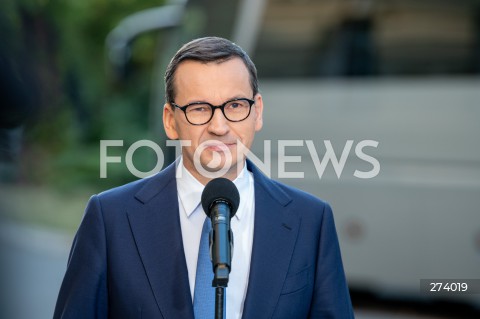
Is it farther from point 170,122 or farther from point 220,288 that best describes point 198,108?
point 220,288

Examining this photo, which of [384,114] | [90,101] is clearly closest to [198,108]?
[384,114]

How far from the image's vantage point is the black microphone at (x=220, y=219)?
238 cm

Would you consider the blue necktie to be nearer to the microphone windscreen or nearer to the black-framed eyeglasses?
the microphone windscreen

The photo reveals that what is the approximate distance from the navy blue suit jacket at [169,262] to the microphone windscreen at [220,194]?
0.26 meters

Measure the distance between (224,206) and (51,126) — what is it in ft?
44.0

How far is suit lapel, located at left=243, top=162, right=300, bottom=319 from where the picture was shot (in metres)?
2.71

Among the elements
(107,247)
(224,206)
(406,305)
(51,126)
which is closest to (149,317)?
(107,247)

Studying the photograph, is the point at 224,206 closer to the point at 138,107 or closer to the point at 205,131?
the point at 205,131

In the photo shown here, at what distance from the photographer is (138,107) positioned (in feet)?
61.8

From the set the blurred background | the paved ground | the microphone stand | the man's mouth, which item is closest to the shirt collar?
the man's mouth

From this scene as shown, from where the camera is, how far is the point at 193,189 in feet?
9.36

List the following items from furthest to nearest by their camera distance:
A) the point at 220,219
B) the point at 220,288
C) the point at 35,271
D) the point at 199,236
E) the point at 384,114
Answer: the point at 35,271 < the point at 384,114 < the point at 199,236 < the point at 220,219 < the point at 220,288

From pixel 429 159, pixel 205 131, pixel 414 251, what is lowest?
pixel 205 131

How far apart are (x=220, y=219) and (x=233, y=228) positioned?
0.35 meters
